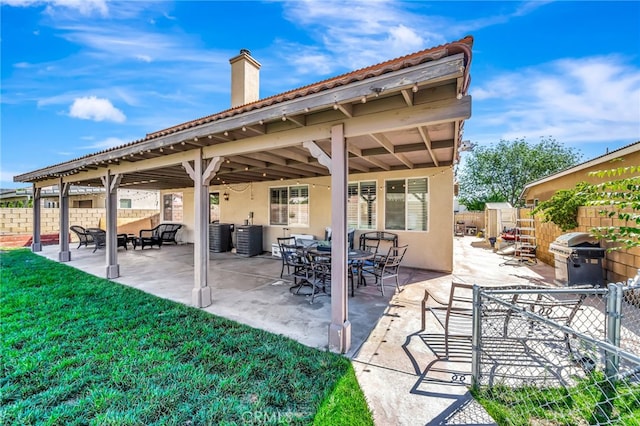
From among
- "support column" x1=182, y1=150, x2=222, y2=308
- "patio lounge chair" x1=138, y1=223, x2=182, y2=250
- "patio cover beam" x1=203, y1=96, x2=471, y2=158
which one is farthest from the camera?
"patio lounge chair" x1=138, y1=223, x2=182, y2=250

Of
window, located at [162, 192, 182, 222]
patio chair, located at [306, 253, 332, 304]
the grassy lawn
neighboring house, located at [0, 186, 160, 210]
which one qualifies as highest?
neighboring house, located at [0, 186, 160, 210]

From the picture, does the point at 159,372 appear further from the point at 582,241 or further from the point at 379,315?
the point at 582,241

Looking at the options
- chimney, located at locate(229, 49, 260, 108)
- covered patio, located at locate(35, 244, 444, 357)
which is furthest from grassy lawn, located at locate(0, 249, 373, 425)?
chimney, located at locate(229, 49, 260, 108)

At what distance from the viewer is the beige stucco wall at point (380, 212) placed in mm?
6633

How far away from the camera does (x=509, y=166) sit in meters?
22.0

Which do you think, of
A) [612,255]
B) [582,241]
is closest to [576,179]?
[582,241]

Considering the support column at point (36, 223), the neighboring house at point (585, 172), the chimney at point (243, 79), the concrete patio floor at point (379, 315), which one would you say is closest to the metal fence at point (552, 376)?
the concrete patio floor at point (379, 315)

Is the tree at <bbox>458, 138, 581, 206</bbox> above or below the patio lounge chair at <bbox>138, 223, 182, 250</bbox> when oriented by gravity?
above

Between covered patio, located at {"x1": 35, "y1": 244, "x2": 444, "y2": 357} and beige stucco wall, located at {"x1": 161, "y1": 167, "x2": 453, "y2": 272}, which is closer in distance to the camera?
covered patio, located at {"x1": 35, "y1": 244, "x2": 444, "y2": 357}

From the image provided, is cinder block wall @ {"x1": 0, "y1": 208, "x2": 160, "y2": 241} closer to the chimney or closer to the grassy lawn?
the chimney

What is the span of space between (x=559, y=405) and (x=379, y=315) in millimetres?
2097

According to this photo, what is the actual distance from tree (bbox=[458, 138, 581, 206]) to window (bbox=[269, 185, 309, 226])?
18576 millimetres

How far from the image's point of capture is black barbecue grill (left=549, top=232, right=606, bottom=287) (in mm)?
5199

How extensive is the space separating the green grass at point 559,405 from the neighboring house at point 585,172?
217 cm
